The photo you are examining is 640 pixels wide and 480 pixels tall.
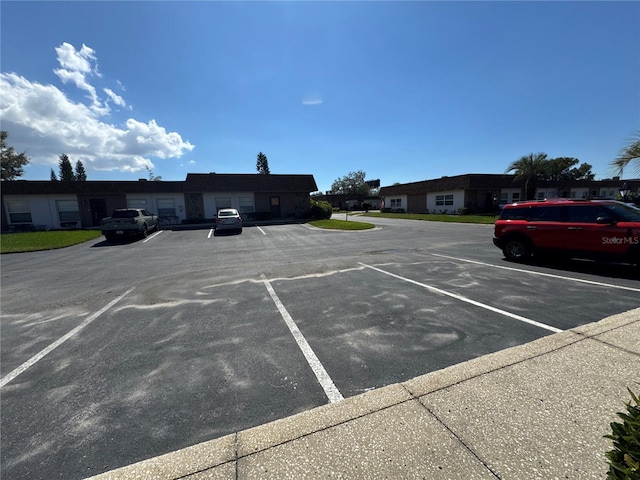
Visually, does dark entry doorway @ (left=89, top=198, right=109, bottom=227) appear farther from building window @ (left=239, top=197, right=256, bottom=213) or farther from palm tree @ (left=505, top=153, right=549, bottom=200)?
palm tree @ (left=505, top=153, right=549, bottom=200)

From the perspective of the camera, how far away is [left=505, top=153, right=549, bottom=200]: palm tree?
3081cm

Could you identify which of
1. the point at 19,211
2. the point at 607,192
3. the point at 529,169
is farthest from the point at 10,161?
the point at 607,192

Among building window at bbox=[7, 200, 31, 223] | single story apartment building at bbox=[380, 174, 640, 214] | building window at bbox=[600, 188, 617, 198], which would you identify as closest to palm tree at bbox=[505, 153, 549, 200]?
single story apartment building at bbox=[380, 174, 640, 214]

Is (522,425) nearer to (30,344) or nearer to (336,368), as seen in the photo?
(336,368)

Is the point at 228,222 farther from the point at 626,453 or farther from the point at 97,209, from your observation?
the point at 626,453

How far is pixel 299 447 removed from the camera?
2.02 m

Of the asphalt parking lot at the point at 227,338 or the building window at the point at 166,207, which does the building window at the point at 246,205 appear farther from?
the asphalt parking lot at the point at 227,338

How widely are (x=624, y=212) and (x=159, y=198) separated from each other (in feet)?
99.3

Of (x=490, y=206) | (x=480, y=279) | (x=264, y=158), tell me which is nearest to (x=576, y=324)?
(x=480, y=279)

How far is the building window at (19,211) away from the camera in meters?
24.3

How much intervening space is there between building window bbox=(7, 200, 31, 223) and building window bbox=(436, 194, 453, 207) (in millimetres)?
42894

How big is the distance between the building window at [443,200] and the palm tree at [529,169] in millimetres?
6485

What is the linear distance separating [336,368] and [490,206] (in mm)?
37599

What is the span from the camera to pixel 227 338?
13.1 feet
